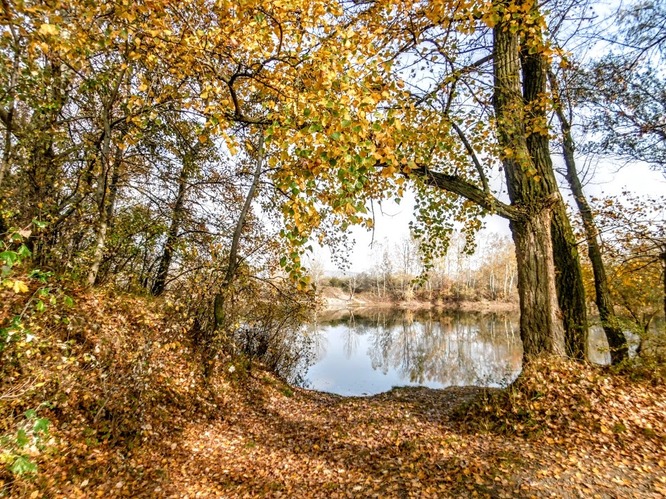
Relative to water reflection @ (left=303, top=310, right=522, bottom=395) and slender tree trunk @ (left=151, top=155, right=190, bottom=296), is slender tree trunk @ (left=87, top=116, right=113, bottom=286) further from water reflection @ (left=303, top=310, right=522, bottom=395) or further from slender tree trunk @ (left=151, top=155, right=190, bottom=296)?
water reflection @ (left=303, top=310, right=522, bottom=395)

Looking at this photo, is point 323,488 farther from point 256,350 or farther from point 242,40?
point 256,350

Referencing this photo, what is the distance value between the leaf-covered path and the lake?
5.19 feet

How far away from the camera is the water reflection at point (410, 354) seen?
42.0ft

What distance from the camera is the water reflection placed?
12812mm

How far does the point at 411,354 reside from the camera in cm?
1841

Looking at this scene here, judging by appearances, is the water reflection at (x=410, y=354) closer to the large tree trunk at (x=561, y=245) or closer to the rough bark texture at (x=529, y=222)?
the rough bark texture at (x=529, y=222)

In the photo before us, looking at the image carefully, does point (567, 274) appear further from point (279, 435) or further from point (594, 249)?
point (279, 435)

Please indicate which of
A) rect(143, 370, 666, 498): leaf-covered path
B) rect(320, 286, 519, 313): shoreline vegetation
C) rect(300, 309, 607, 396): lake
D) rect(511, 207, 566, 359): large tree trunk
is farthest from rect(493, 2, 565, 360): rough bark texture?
rect(320, 286, 519, 313): shoreline vegetation

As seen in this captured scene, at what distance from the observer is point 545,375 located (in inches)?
198

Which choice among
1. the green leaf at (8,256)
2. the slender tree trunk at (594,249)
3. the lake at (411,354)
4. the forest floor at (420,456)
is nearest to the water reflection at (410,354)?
the lake at (411,354)

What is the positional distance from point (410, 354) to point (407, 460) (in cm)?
1469

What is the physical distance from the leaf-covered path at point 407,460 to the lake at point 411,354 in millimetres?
1582

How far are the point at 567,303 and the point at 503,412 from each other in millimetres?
2547

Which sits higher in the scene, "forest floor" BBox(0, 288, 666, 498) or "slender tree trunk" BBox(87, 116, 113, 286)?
"slender tree trunk" BBox(87, 116, 113, 286)
